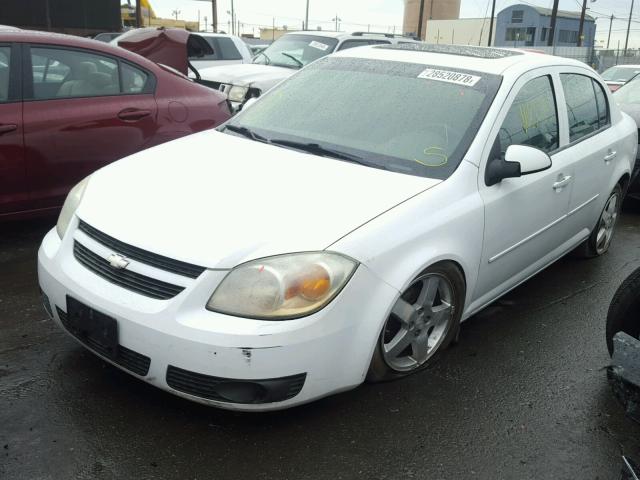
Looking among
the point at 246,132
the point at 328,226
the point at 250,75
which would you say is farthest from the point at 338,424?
the point at 250,75

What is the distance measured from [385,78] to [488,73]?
570mm

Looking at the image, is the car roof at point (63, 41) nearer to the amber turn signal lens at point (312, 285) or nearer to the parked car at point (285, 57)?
the amber turn signal lens at point (312, 285)

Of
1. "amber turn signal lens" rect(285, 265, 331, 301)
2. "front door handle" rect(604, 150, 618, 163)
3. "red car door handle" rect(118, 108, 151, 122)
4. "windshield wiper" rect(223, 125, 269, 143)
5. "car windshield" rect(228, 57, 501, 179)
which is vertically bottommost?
"amber turn signal lens" rect(285, 265, 331, 301)

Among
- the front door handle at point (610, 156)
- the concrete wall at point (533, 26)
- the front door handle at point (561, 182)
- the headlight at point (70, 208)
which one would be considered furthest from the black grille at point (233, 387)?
the concrete wall at point (533, 26)

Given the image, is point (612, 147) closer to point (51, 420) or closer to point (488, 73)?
point (488, 73)

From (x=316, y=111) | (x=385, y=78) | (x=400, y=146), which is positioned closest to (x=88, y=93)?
(x=316, y=111)

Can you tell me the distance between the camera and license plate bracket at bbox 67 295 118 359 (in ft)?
8.31

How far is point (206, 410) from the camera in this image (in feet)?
9.15

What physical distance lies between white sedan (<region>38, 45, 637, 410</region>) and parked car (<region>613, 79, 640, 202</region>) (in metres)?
2.52

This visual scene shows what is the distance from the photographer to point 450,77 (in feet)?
11.7

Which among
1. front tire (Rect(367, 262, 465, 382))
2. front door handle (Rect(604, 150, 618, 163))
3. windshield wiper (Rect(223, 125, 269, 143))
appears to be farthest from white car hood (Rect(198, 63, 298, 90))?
front tire (Rect(367, 262, 465, 382))

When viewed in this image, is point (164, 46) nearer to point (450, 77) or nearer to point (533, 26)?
point (450, 77)

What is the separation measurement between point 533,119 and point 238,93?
3870 mm

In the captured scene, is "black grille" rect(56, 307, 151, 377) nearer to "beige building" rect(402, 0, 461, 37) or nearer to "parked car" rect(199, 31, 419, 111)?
"parked car" rect(199, 31, 419, 111)
